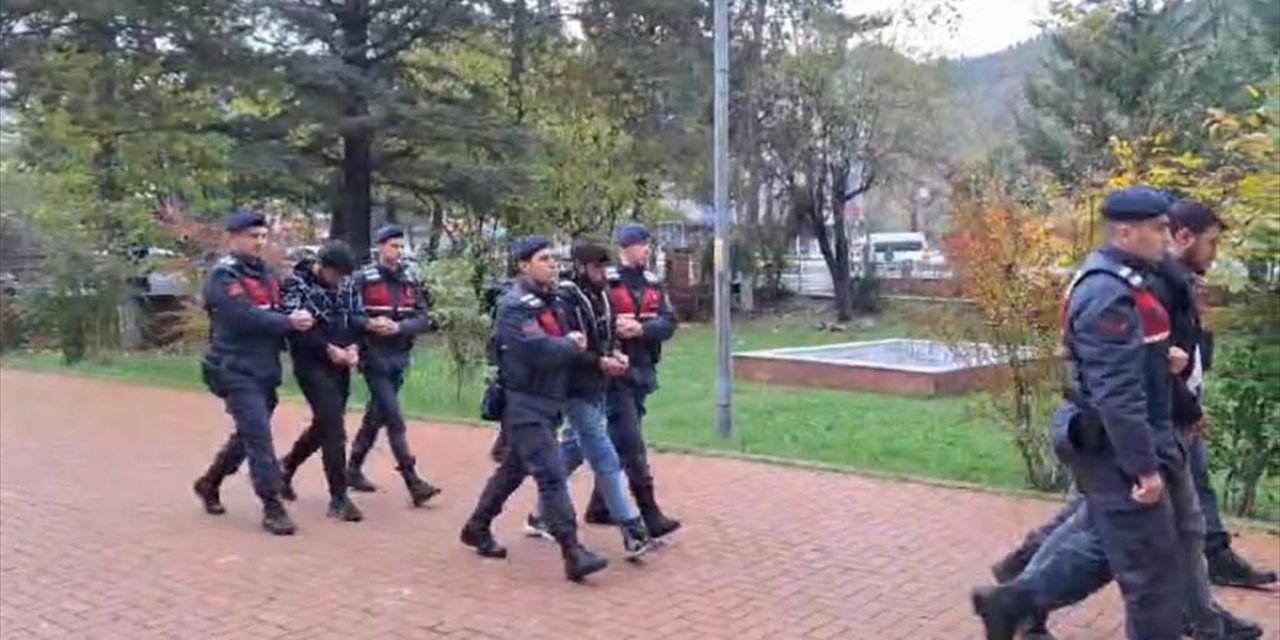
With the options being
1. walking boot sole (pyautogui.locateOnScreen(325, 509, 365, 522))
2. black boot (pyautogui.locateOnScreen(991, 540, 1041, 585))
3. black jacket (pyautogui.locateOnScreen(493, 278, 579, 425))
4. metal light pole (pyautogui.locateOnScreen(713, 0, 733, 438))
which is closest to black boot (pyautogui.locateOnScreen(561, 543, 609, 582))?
black jacket (pyautogui.locateOnScreen(493, 278, 579, 425))

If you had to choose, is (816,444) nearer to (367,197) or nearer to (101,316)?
(101,316)

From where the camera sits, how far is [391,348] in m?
7.97

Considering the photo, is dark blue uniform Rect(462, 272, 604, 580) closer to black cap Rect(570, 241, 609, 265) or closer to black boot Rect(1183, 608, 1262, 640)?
black cap Rect(570, 241, 609, 265)

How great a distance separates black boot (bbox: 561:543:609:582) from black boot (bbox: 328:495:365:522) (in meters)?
1.94

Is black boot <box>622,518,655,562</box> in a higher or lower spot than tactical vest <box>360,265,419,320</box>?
lower

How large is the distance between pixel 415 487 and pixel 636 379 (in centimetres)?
195

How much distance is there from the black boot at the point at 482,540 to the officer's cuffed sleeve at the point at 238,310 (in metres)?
1.49

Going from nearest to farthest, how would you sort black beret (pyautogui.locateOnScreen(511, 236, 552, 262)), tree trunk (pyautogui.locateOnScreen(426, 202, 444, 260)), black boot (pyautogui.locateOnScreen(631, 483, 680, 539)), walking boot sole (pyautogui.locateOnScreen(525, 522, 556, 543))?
black beret (pyautogui.locateOnScreen(511, 236, 552, 262)) < black boot (pyautogui.locateOnScreen(631, 483, 680, 539)) < walking boot sole (pyautogui.locateOnScreen(525, 522, 556, 543)) < tree trunk (pyautogui.locateOnScreen(426, 202, 444, 260))

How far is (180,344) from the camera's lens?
1898 centimetres

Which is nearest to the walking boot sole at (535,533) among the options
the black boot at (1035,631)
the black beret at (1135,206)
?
the black boot at (1035,631)

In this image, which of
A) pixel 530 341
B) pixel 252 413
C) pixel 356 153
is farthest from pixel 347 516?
pixel 356 153

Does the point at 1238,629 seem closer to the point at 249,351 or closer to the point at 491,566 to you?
the point at 491,566

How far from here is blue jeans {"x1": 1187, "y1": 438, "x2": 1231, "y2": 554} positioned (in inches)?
221

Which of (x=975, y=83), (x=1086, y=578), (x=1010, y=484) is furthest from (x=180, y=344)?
(x=975, y=83)
